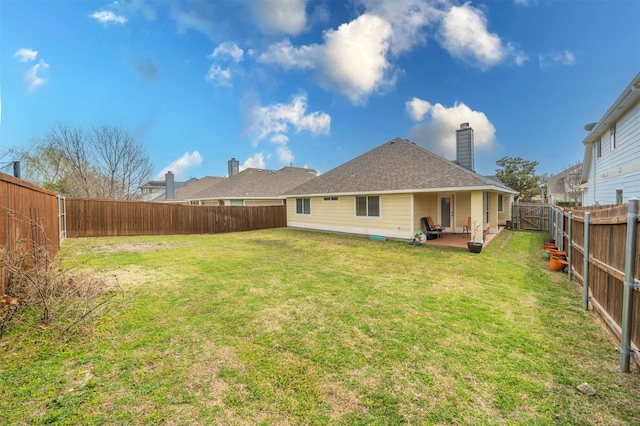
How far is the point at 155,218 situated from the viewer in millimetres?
15555

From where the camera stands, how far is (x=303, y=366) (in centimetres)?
284

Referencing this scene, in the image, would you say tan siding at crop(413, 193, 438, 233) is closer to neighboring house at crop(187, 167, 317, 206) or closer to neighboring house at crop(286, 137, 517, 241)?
neighboring house at crop(286, 137, 517, 241)

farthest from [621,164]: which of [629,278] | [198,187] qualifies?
[198,187]

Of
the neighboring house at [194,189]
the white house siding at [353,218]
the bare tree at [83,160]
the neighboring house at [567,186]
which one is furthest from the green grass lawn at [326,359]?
the neighboring house at [567,186]

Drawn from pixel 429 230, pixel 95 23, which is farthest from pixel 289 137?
pixel 429 230

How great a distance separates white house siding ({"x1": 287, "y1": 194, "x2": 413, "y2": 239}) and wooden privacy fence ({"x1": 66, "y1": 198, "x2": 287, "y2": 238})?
2.63m

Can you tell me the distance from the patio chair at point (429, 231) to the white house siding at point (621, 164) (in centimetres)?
571

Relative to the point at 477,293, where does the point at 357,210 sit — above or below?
above

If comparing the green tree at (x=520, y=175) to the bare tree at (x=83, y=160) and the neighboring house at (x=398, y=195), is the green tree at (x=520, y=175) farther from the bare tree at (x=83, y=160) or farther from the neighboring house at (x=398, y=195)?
the bare tree at (x=83, y=160)

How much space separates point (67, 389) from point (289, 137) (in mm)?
22737

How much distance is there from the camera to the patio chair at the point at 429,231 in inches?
458

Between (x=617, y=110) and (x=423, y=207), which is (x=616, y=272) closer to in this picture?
(x=617, y=110)

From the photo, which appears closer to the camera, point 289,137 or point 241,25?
point 241,25

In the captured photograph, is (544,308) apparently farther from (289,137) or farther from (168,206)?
(289,137)
